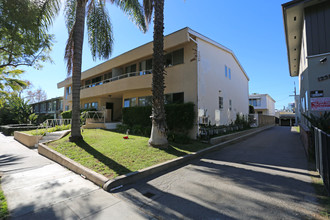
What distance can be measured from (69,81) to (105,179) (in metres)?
25.4

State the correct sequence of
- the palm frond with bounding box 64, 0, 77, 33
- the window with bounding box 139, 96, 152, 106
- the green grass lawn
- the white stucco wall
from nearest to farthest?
the green grass lawn → the palm frond with bounding box 64, 0, 77, 33 → the white stucco wall → the window with bounding box 139, 96, 152, 106

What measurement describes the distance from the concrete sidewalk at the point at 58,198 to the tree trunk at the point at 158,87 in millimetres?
3817

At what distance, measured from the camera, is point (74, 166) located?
18.1ft

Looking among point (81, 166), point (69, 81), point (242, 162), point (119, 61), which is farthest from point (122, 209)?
point (69, 81)

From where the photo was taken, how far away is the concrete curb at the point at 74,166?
175 inches

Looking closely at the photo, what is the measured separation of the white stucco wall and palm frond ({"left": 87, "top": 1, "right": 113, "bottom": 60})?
6.45m

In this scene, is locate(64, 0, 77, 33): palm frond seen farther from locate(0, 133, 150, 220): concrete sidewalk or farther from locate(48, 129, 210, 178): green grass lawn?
locate(0, 133, 150, 220): concrete sidewalk

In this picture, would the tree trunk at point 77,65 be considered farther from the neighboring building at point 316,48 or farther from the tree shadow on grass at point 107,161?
the neighboring building at point 316,48

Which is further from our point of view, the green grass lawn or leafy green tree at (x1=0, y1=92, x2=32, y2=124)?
leafy green tree at (x1=0, y1=92, x2=32, y2=124)

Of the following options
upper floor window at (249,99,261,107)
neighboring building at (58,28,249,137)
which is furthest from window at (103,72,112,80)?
upper floor window at (249,99,261,107)

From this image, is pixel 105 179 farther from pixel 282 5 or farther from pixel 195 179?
pixel 282 5

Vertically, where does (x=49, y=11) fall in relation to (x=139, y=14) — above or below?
below

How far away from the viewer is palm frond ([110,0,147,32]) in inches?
380

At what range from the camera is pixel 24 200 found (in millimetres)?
3598
